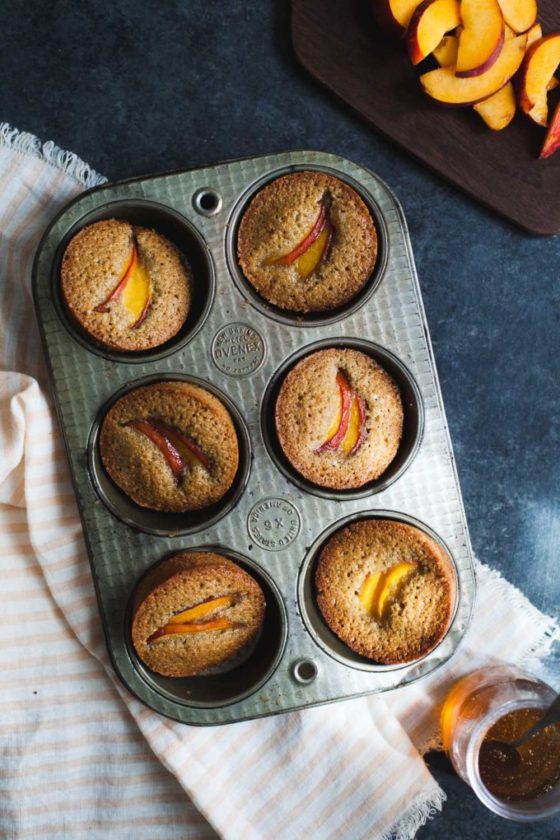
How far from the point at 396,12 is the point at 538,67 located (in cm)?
42

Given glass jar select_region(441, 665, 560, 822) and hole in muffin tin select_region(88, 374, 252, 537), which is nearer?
hole in muffin tin select_region(88, 374, 252, 537)

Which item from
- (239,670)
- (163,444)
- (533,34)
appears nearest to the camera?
(163,444)

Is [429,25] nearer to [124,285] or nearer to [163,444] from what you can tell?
[124,285]

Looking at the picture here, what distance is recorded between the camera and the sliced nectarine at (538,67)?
2410 mm

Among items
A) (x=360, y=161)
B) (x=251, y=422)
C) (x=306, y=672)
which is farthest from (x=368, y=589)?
(x=360, y=161)

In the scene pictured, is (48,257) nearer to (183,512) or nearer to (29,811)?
(183,512)

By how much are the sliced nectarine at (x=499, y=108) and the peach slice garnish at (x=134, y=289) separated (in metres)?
1.06

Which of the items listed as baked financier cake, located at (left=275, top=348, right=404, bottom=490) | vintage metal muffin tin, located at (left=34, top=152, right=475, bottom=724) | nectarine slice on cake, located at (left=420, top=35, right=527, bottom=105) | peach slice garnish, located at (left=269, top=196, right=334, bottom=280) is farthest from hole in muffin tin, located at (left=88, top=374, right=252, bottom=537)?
nectarine slice on cake, located at (left=420, top=35, right=527, bottom=105)

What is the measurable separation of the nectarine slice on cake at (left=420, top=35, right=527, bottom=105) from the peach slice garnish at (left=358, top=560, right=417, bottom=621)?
128 centimetres

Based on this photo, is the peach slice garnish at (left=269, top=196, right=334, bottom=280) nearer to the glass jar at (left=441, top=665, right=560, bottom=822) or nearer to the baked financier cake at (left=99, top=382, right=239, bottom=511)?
the baked financier cake at (left=99, top=382, right=239, bottom=511)

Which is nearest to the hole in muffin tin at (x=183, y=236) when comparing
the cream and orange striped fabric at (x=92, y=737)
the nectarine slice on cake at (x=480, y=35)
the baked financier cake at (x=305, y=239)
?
the baked financier cake at (x=305, y=239)

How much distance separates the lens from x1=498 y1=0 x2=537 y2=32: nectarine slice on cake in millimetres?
2404

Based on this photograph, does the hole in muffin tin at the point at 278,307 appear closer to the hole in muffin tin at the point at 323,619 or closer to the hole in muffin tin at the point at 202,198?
the hole in muffin tin at the point at 202,198

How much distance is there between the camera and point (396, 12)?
2355mm
